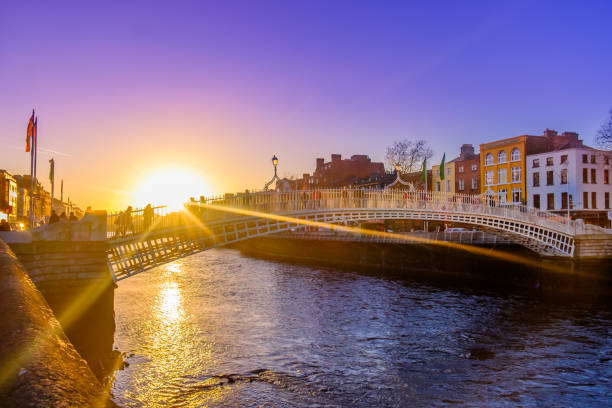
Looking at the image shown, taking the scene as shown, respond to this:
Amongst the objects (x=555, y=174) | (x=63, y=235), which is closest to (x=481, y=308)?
(x=63, y=235)

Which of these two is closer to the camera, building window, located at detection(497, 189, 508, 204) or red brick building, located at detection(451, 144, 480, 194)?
building window, located at detection(497, 189, 508, 204)

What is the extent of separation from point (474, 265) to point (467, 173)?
26245 millimetres

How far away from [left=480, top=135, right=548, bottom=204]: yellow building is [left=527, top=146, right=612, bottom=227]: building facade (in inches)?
107

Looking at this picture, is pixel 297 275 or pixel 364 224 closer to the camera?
pixel 297 275

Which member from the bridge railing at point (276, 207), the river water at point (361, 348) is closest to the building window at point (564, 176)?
the bridge railing at point (276, 207)

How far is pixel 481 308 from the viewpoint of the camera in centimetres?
1988

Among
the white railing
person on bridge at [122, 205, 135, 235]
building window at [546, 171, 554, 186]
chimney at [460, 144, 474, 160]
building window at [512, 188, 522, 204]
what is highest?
chimney at [460, 144, 474, 160]

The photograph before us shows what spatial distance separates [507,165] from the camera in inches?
1906

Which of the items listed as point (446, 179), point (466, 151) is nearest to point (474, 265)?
point (446, 179)

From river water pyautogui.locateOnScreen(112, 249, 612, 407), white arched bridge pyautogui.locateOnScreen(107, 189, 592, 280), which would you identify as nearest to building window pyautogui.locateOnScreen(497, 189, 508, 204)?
white arched bridge pyautogui.locateOnScreen(107, 189, 592, 280)

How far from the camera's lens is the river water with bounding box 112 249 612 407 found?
32.7 feet

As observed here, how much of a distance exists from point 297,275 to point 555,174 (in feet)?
88.8

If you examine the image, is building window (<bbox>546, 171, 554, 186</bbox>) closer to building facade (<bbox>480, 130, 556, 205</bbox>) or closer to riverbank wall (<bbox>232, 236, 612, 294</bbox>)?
building facade (<bbox>480, 130, 556, 205</bbox>)

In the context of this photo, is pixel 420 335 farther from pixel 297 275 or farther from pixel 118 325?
pixel 297 275
